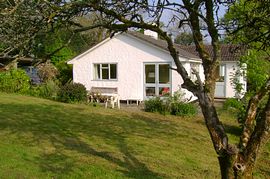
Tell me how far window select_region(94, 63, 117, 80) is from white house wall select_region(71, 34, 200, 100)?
0.30 meters

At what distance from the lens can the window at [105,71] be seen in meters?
25.3

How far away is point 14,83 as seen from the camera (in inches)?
979

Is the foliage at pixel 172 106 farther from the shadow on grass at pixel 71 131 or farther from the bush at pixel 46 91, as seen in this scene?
the bush at pixel 46 91

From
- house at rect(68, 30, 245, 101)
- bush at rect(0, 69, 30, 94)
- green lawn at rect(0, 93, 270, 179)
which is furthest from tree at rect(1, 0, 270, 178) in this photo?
bush at rect(0, 69, 30, 94)

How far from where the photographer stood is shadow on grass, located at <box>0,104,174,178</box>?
7797mm

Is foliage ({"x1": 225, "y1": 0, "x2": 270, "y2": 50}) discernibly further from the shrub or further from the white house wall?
the white house wall

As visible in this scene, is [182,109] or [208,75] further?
[182,109]

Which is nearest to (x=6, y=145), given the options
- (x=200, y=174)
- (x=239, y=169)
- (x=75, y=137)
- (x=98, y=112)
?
(x=75, y=137)

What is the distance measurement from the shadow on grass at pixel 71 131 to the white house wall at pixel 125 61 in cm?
744

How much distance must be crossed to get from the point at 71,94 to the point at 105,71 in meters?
4.89

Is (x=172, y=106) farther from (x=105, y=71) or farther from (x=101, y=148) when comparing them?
(x=101, y=148)

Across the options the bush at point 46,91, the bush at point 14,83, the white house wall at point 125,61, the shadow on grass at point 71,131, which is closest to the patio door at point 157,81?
the white house wall at point 125,61

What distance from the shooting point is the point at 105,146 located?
9.64 m

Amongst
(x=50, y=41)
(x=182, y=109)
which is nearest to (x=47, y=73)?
(x=182, y=109)
